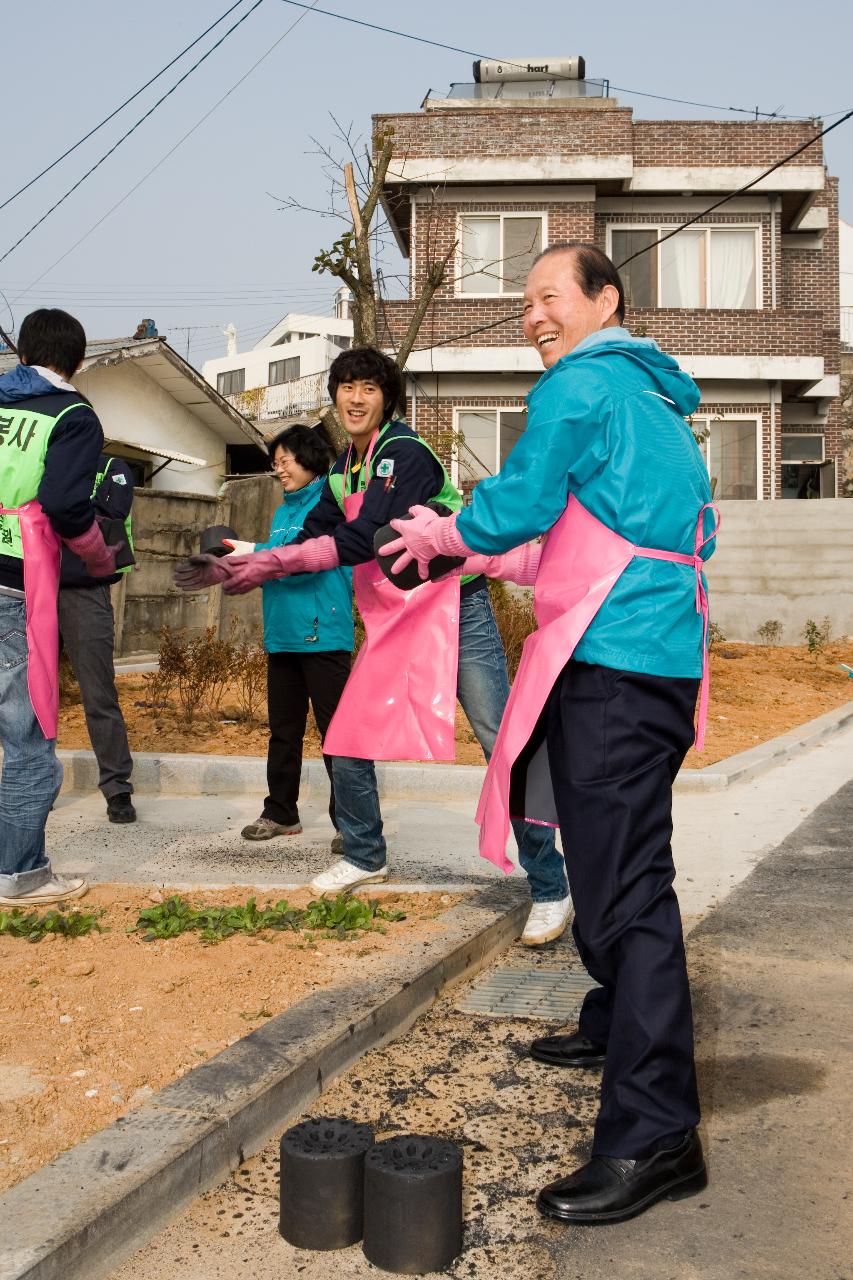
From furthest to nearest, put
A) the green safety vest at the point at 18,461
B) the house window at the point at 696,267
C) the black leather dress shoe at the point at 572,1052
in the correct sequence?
1. the house window at the point at 696,267
2. the green safety vest at the point at 18,461
3. the black leather dress shoe at the point at 572,1052

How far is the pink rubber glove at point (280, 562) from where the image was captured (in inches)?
185

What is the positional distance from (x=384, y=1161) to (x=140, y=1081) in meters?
0.89

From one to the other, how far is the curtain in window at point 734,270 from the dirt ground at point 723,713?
31.5 ft

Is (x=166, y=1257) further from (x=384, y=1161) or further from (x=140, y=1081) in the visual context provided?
(x=140, y=1081)

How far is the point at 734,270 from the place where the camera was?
82.0 ft

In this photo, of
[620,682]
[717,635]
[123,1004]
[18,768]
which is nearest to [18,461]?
[18,768]

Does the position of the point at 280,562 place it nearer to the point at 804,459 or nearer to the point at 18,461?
the point at 18,461

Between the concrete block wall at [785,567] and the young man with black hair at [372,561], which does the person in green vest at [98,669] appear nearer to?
the young man with black hair at [372,561]

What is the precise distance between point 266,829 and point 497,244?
20.1 m

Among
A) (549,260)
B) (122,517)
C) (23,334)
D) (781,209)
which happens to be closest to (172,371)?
(781,209)

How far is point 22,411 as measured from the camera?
4.86 m

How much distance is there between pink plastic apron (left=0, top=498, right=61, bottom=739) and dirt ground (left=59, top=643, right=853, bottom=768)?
370cm

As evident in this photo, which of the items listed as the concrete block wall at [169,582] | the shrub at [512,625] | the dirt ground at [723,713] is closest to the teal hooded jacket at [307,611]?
the dirt ground at [723,713]

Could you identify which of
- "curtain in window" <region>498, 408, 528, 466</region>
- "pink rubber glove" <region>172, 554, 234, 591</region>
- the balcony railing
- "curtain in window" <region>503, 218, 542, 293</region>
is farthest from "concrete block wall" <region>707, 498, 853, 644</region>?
the balcony railing
